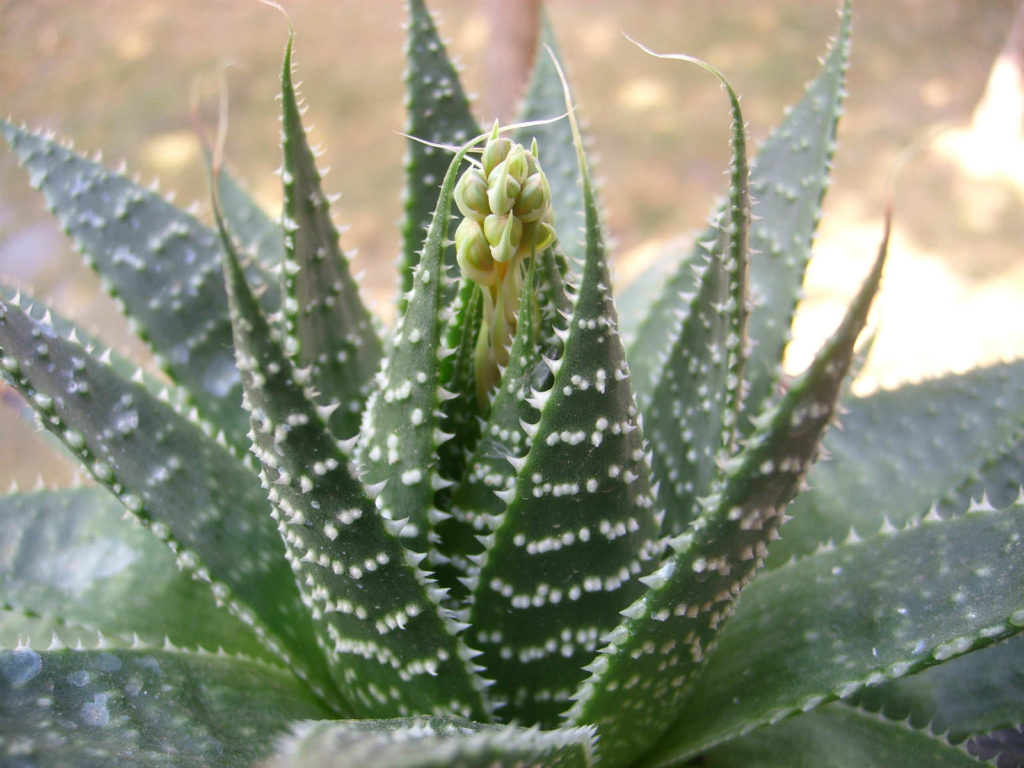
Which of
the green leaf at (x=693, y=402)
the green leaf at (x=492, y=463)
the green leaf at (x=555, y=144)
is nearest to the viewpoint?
the green leaf at (x=492, y=463)

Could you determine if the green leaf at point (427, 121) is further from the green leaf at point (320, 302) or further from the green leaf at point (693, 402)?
the green leaf at point (693, 402)

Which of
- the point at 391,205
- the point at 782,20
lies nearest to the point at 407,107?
the point at 391,205

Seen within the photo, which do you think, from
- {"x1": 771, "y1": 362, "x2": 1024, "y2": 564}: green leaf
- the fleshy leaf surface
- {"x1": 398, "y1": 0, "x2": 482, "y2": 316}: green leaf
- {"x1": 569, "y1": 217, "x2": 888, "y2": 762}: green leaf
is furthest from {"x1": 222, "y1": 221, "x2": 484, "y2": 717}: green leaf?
the fleshy leaf surface

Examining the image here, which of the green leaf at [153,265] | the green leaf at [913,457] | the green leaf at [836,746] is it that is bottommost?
the green leaf at [836,746]

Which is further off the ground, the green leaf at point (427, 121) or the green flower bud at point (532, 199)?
the green leaf at point (427, 121)

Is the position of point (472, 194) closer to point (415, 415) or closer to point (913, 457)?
point (415, 415)

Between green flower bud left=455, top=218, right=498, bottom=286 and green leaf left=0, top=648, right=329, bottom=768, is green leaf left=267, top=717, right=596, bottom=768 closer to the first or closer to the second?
green leaf left=0, top=648, right=329, bottom=768

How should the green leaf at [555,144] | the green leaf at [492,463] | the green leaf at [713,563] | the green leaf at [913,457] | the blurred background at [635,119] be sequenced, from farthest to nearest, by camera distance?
the blurred background at [635,119], the green leaf at [555,144], the green leaf at [913,457], the green leaf at [492,463], the green leaf at [713,563]

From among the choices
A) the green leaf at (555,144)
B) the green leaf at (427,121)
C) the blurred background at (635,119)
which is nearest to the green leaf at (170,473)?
the green leaf at (427,121)
